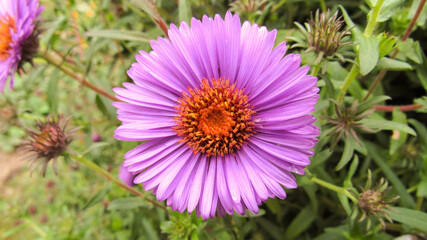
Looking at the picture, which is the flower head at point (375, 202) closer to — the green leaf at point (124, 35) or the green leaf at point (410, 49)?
the green leaf at point (410, 49)

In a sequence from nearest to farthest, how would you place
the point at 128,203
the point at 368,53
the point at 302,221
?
the point at 368,53
the point at 128,203
the point at 302,221

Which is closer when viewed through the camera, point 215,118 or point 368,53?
point 368,53

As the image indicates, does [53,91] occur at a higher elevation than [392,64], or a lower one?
higher

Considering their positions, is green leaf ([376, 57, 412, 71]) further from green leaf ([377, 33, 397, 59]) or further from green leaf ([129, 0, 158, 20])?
green leaf ([129, 0, 158, 20])

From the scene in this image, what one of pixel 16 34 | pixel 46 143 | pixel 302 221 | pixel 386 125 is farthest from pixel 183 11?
pixel 302 221

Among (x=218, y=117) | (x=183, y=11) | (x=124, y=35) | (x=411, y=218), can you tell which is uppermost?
(x=124, y=35)

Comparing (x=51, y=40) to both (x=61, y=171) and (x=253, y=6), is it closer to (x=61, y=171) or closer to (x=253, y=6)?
(x=253, y=6)

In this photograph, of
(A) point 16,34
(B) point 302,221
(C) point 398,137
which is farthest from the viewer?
(B) point 302,221

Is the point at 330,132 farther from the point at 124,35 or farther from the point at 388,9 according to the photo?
the point at 124,35

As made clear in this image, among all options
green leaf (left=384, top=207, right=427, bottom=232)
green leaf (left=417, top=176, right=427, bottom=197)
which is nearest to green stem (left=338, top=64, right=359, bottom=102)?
green leaf (left=384, top=207, right=427, bottom=232)
